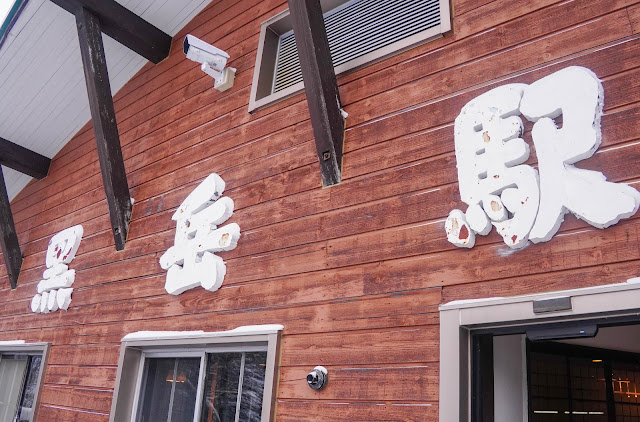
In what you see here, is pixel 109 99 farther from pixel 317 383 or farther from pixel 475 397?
pixel 475 397

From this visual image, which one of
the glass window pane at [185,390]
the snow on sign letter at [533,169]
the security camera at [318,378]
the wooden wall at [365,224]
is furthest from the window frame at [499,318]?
the glass window pane at [185,390]

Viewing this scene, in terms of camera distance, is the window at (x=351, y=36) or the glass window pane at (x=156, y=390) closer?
the window at (x=351, y=36)

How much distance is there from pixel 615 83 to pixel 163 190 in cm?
290

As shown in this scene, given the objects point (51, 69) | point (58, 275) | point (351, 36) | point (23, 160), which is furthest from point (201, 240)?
point (23, 160)

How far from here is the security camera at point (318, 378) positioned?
251 cm

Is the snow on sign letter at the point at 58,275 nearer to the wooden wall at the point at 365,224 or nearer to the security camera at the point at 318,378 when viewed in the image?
the wooden wall at the point at 365,224

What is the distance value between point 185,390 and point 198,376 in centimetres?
15

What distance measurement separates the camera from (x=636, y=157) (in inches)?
75.7

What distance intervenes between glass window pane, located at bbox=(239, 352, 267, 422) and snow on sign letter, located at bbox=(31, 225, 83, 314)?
220 cm

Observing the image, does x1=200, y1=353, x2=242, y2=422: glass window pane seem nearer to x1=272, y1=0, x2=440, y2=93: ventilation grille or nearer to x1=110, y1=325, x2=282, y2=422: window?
x1=110, y1=325, x2=282, y2=422: window

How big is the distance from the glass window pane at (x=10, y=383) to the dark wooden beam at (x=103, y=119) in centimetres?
186

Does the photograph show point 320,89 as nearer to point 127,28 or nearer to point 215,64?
point 215,64

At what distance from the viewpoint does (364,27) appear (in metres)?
3.29

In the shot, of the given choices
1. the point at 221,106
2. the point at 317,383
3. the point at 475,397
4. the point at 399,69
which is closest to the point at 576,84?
the point at 399,69
